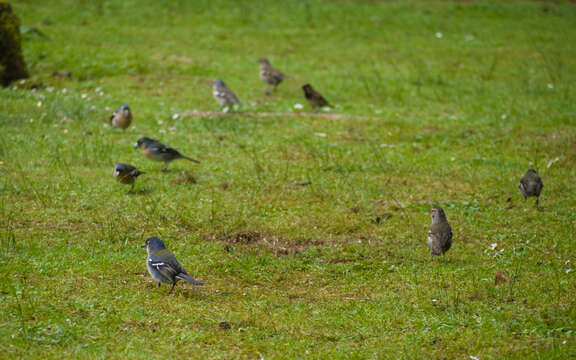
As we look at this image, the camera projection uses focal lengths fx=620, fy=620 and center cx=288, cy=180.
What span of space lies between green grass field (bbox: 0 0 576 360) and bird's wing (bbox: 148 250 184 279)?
36 cm

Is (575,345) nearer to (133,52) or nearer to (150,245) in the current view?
(150,245)

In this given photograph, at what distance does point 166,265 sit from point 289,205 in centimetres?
404

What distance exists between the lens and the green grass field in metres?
6.59

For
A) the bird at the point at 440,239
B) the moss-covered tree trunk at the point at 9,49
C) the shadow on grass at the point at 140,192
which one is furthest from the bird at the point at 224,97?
the bird at the point at 440,239

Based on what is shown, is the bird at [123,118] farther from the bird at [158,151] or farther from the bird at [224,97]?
the bird at [224,97]

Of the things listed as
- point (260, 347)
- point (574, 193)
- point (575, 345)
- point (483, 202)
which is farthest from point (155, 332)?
point (574, 193)

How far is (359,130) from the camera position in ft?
52.7

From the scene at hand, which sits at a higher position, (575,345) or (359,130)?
(575,345)

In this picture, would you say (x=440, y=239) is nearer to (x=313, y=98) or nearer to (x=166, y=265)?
(x=166, y=265)

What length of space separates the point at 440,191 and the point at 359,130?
14.9 ft

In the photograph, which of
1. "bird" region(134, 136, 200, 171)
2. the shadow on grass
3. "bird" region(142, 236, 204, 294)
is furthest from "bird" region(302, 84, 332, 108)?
"bird" region(142, 236, 204, 294)

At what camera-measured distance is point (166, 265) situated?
715 cm

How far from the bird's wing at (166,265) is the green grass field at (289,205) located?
36 centimetres

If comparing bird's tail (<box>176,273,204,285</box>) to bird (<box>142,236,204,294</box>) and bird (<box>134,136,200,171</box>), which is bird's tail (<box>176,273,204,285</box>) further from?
bird (<box>134,136,200,171</box>)
